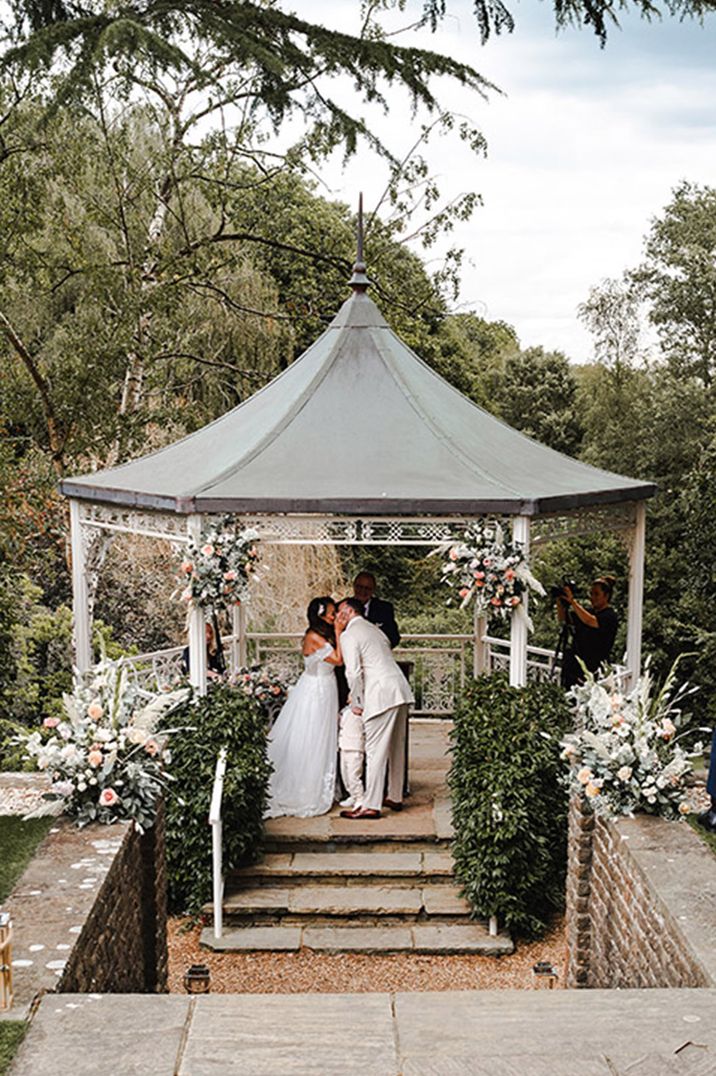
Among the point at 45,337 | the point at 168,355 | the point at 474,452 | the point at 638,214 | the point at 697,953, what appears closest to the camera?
the point at 697,953

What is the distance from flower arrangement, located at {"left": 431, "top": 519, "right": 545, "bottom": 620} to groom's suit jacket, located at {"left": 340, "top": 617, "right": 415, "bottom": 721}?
2.57ft

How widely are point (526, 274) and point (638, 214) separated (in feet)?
23.5

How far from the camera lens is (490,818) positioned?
737cm

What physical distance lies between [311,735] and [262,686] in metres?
1.00

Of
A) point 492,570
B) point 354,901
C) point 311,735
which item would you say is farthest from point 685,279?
point 354,901

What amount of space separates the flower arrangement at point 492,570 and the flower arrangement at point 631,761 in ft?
6.83

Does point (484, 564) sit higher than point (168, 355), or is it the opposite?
point (168, 355)

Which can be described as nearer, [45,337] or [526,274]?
[45,337]

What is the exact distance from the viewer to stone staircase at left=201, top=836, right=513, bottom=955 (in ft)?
24.0

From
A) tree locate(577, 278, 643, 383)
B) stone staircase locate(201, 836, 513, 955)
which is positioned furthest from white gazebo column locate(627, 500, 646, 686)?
tree locate(577, 278, 643, 383)

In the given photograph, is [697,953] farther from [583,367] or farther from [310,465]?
[583,367]

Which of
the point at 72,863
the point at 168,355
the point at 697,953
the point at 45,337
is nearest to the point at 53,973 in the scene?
the point at 72,863

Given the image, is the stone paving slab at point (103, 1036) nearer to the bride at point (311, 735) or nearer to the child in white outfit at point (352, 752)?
the child in white outfit at point (352, 752)

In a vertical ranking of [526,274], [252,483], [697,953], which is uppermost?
[526,274]
